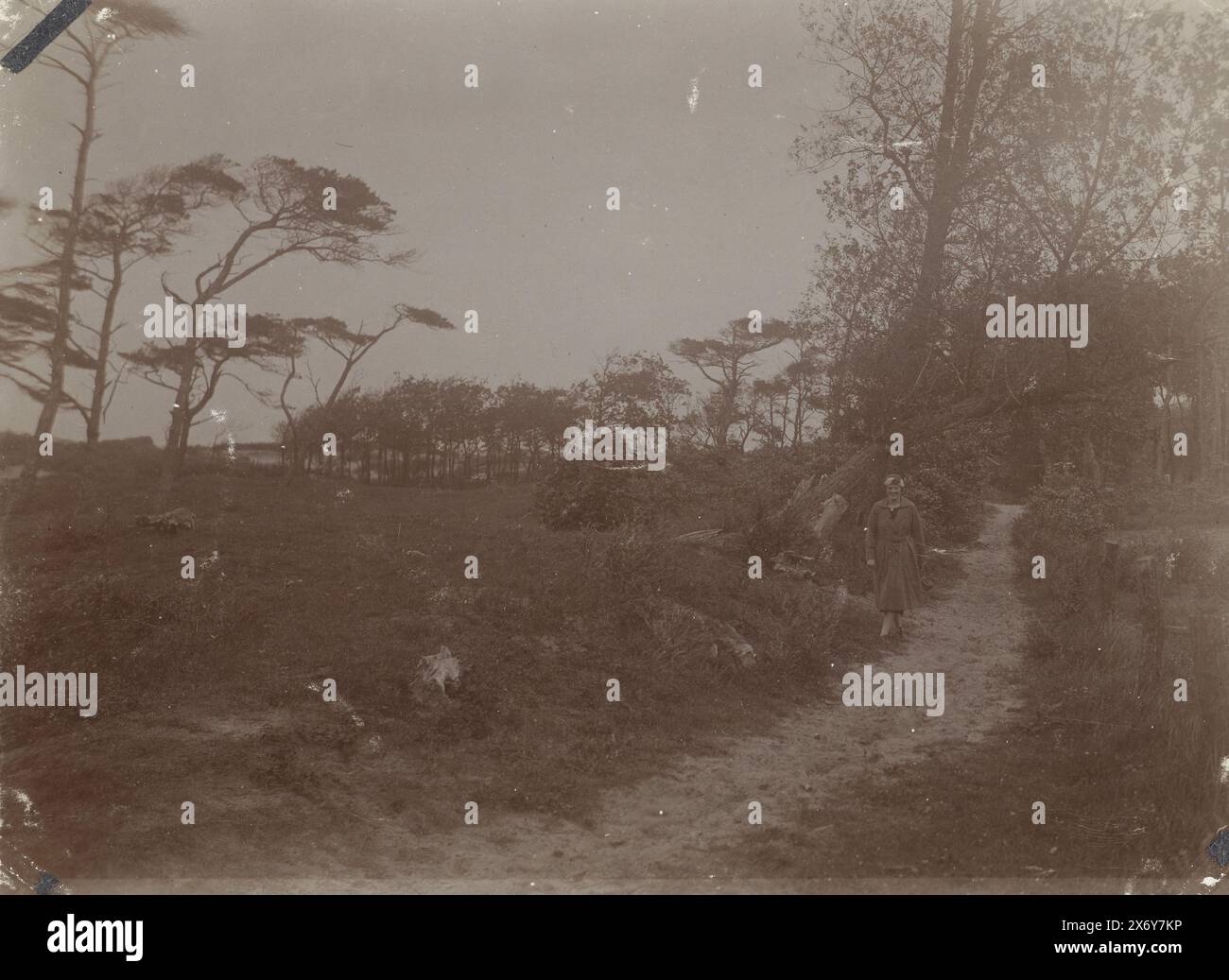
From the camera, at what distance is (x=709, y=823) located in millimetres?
8086

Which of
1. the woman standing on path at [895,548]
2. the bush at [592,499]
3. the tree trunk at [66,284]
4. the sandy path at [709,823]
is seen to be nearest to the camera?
the sandy path at [709,823]

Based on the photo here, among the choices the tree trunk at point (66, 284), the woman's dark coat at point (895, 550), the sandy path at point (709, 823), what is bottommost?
the sandy path at point (709, 823)

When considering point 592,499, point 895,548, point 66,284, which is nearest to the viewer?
point 66,284

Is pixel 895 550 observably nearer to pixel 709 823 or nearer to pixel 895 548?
pixel 895 548

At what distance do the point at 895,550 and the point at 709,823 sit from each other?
5942 mm

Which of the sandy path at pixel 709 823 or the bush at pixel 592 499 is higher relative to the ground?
the bush at pixel 592 499

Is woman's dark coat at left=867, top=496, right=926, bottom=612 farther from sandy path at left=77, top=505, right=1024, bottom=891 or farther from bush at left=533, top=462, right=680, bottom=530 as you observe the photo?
bush at left=533, top=462, right=680, bottom=530

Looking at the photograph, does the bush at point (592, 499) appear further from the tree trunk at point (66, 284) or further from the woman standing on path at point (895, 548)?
the tree trunk at point (66, 284)

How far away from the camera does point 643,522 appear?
15.0 meters

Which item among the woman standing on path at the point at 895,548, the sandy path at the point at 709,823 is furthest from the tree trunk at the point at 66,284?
the woman standing on path at the point at 895,548

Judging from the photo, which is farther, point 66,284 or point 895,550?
point 895,550

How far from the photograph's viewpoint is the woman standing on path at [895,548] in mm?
12602

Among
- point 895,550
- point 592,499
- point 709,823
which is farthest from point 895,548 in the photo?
point 709,823

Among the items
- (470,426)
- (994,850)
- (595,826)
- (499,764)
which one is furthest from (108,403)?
(994,850)
